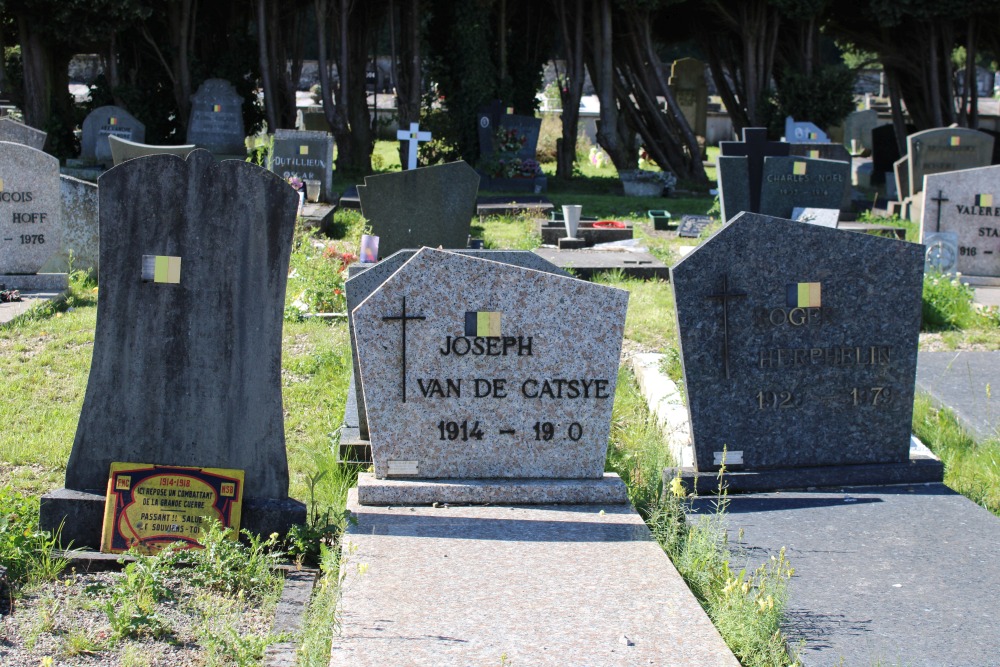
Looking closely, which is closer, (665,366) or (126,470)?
(126,470)

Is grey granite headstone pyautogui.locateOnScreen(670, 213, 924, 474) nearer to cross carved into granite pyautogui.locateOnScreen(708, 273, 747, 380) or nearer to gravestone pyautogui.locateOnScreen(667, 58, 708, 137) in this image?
cross carved into granite pyautogui.locateOnScreen(708, 273, 747, 380)

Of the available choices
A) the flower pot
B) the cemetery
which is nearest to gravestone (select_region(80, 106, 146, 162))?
the flower pot

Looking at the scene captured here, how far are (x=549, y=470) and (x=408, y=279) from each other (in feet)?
3.00

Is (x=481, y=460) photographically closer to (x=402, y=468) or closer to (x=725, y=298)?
(x=402, y=468)

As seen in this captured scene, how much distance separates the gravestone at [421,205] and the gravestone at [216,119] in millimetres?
10093

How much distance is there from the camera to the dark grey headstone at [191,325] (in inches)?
155

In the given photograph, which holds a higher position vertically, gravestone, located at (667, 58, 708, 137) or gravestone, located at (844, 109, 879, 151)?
gravestone, located at (667, 58, 708, 137)

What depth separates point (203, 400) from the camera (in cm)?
402

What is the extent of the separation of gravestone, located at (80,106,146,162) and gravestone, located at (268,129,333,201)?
4578 mm

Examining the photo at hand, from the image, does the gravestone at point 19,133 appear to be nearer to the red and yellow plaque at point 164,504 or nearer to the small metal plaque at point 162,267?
the small metal plaque at point 162,267

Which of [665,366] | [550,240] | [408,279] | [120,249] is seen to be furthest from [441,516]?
[550,240]

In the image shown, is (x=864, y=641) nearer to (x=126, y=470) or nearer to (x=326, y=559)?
(x=326, y=559)

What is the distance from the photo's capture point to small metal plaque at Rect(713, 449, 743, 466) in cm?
462

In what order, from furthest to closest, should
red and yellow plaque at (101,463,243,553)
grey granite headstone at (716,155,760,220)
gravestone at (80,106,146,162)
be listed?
gravestone at (80,106,146,162) < grey granite headstone at (716,155,760,220) < red and yellow plaque at (101,463,243,553)
